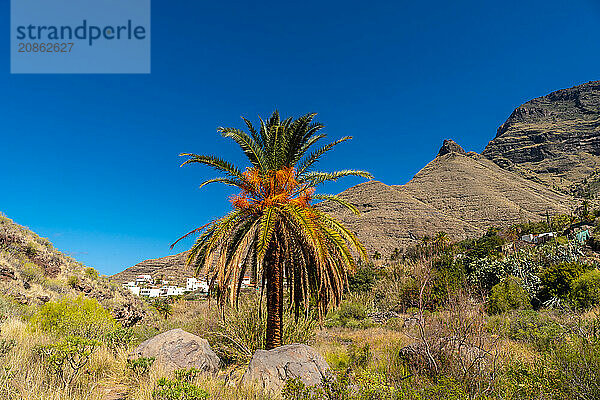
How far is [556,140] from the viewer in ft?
444

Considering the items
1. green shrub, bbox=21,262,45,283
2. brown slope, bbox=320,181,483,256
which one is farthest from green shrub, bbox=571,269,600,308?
brown slope, bbox=320,181,483,256

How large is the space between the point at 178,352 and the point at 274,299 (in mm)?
2769

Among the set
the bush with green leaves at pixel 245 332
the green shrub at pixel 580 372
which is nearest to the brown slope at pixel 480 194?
the bush with green leaves at pixel 245 332

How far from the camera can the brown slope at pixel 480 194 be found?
74.4m

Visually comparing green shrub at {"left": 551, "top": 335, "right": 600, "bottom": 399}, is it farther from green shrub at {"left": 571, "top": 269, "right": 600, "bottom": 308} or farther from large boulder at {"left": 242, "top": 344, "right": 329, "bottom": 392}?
green shrub at {"left": 571, "top": 269, "right": 600, "bottom": 308}

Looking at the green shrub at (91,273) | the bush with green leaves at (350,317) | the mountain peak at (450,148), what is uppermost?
the mountain peak at (450,148)

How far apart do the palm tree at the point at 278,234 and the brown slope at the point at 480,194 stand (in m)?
72.0

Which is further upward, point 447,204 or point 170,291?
point 447,204

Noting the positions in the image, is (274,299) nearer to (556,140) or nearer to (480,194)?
(480,194)

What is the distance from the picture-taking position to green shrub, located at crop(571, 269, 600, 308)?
49.2 ft

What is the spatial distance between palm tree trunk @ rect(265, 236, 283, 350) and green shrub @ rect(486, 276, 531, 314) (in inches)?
517

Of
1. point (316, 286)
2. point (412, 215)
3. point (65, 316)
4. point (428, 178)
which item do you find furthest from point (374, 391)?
point (428, 178)

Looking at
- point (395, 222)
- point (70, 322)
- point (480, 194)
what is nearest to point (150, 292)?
point (70, 322)

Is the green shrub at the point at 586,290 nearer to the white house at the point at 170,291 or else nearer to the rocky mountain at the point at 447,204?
the white house at the point at 170,291
